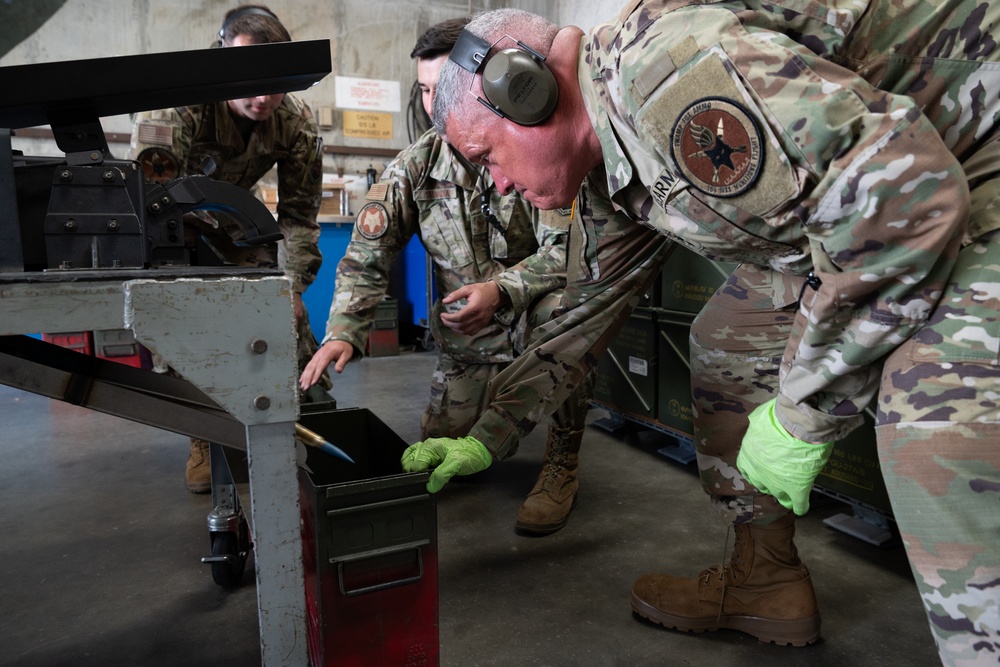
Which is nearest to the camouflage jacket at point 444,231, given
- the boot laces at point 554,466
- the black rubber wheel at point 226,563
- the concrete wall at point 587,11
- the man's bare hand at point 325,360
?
the man's bare hand at point 325,360

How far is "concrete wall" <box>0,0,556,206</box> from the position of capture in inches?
170

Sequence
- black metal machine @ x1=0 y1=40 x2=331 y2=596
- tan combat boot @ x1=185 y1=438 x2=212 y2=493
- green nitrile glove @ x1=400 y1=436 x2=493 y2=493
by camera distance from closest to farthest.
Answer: black metal machine @ x1=0 y1=40 x2=331 y2=596 < green nitrile glove @ x1=400 y1=436 x2=493 y2=493 < tan combat boot @ x1=185 y1=438 x2=212 y2=493

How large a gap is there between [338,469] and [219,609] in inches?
14.7

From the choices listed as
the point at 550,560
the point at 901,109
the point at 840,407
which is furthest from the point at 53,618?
the point at 901,109

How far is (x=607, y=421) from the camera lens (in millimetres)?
2680

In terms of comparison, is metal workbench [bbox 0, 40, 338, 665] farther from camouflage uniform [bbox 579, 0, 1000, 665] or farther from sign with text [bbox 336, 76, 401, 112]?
sign with text [bbox 336, 76, 401, 112]

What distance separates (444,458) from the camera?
3.49ft

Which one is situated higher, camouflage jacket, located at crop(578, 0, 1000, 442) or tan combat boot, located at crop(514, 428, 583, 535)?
camouflage jacket, located at crop(578, 0, 1000, 442)

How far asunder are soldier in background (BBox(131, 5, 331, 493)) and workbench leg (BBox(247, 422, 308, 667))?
993mm

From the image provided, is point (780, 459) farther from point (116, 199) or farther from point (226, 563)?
point (226, 563)

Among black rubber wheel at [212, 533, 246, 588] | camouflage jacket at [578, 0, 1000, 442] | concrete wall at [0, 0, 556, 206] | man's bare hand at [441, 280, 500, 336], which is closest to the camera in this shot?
camouflage jacket at [578, 0, 1000, 442]

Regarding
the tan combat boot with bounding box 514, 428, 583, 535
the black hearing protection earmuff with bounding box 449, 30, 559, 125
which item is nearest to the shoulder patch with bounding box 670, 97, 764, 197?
the black hearing protection earmuff with bounding box 449, 30, 559, 125

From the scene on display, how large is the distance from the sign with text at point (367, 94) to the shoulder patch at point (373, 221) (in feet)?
11.2

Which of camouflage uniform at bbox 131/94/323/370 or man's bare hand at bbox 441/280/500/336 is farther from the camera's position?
camouflage uniform at bbox 131/94/323/370
